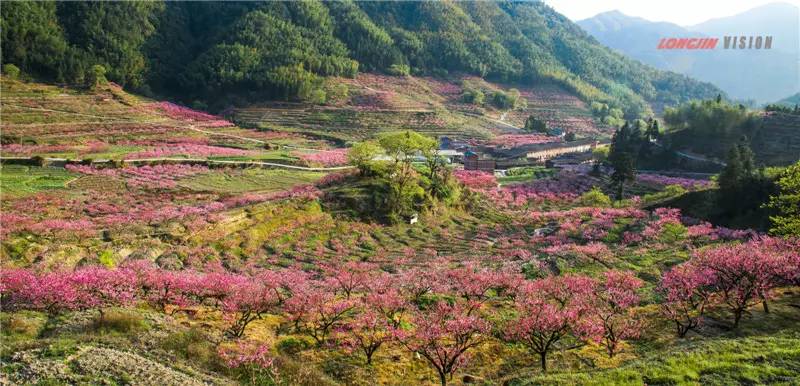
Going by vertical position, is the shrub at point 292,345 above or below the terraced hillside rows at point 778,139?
below

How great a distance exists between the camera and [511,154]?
102812mm

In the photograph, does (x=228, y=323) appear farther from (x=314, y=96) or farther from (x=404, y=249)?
(x=314, y=96)

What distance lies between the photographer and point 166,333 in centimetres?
1652

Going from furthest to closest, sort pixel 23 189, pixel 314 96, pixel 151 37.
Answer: pixel 151 37, pixel 314 96, pixel 23 189

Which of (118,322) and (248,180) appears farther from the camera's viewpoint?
(248,180)

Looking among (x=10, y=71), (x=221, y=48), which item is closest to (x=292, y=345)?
(x=10, y=71)

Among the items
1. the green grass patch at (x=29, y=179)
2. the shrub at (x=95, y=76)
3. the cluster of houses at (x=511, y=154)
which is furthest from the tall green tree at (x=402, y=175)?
the shrub at (x=95, y=76)

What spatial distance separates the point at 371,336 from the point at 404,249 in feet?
67.3

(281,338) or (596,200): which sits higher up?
(281,338)

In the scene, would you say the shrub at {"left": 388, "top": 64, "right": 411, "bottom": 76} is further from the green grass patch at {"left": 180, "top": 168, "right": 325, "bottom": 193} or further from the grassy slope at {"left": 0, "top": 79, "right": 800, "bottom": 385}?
the grassy slope at {"left": 0, "top": 79, "right": 800, "bottom": 385}

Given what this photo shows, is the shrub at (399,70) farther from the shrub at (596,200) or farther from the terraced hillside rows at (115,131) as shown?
the shrub at (596,200)

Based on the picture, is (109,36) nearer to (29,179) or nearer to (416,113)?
(416,113)

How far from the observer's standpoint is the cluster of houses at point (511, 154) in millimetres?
88375

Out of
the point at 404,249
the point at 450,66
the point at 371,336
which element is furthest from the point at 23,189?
the point at 450,66
